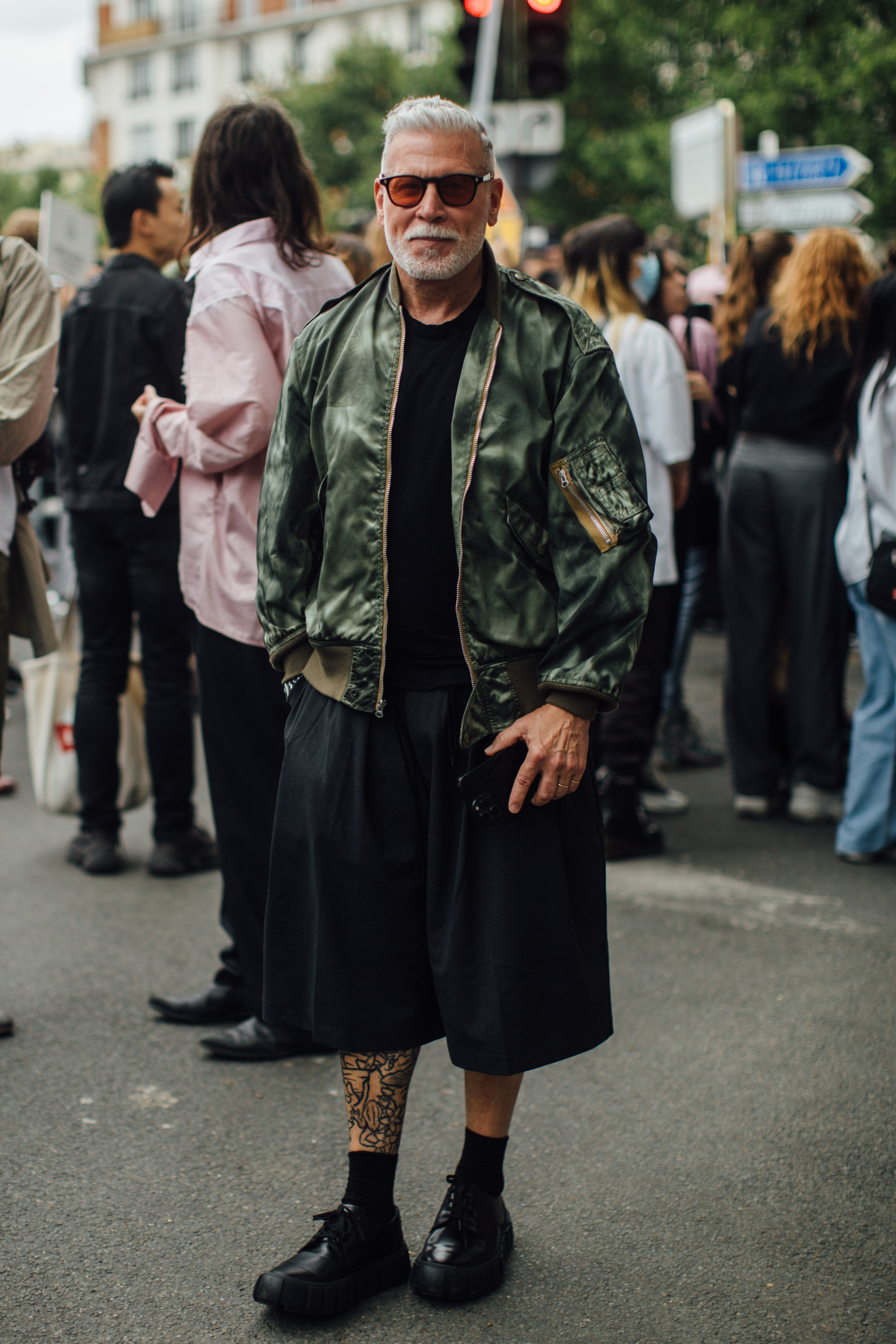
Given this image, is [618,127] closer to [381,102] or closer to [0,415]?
[381,102]

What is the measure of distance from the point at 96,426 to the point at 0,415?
4.40 ft

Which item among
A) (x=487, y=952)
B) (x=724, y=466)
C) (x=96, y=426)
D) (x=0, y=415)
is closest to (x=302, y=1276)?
(x=487, y=952)

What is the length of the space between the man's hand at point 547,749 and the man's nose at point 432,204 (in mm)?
863

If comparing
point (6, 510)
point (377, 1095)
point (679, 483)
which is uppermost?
point (6, 510)

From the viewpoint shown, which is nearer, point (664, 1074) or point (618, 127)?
point (664, 1074)

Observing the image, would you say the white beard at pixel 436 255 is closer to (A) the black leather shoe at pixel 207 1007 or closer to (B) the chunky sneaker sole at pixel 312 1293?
(B) the chunky sneaker sole at pixel 312 1293

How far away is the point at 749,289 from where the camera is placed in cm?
624

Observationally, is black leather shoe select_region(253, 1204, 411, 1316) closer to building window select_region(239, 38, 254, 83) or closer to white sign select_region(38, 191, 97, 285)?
white sign select_region(38, 191, 97, 285)

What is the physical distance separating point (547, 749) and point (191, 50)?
68.9 meters

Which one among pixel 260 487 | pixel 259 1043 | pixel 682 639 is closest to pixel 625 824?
pixel 682 639

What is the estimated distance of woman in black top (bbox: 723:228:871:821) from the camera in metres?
5.35

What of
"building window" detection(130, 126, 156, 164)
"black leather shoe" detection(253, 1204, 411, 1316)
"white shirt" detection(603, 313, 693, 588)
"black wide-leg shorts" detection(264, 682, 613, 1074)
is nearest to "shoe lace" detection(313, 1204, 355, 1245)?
"black leather shoe" detection(253, 1204, 411, 1316)

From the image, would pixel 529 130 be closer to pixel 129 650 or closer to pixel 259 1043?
pixel 129 650

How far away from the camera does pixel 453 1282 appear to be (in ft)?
8.34
